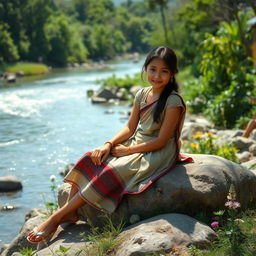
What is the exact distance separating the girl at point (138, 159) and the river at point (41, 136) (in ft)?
6.83

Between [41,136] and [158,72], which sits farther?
[41,136]

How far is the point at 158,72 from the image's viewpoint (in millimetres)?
4332

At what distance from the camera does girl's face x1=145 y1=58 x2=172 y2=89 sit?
170 inches

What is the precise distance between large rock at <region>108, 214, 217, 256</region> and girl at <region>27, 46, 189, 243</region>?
0.35m

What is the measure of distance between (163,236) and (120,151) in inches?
37.7

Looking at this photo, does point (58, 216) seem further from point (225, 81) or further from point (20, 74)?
point (20, 74)

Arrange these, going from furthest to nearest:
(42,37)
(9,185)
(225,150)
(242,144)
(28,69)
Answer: (42,37) → (28,69) → (9,185) → (242,144) → (225,150)

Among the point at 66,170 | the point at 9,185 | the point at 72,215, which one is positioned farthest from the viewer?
the point at 66,170

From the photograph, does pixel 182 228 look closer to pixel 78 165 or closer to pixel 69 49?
pixel 78 165

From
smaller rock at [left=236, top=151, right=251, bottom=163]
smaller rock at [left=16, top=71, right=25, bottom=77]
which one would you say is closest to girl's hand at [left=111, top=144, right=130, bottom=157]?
smaller rock at [left=236, top=151, right=251, bottom=163]

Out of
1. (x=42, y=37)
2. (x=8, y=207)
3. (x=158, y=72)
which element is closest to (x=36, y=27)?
(x=42, y=37)

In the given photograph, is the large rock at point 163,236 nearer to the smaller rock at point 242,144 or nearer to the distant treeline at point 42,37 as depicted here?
the smaller rock at point 242,144

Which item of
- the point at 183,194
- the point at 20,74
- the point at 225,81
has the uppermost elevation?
the point at 183,194

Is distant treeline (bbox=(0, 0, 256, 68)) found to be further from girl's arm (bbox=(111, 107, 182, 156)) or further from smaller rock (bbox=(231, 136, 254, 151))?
girl's arm (bbox=(111, 107, 182, 156))
